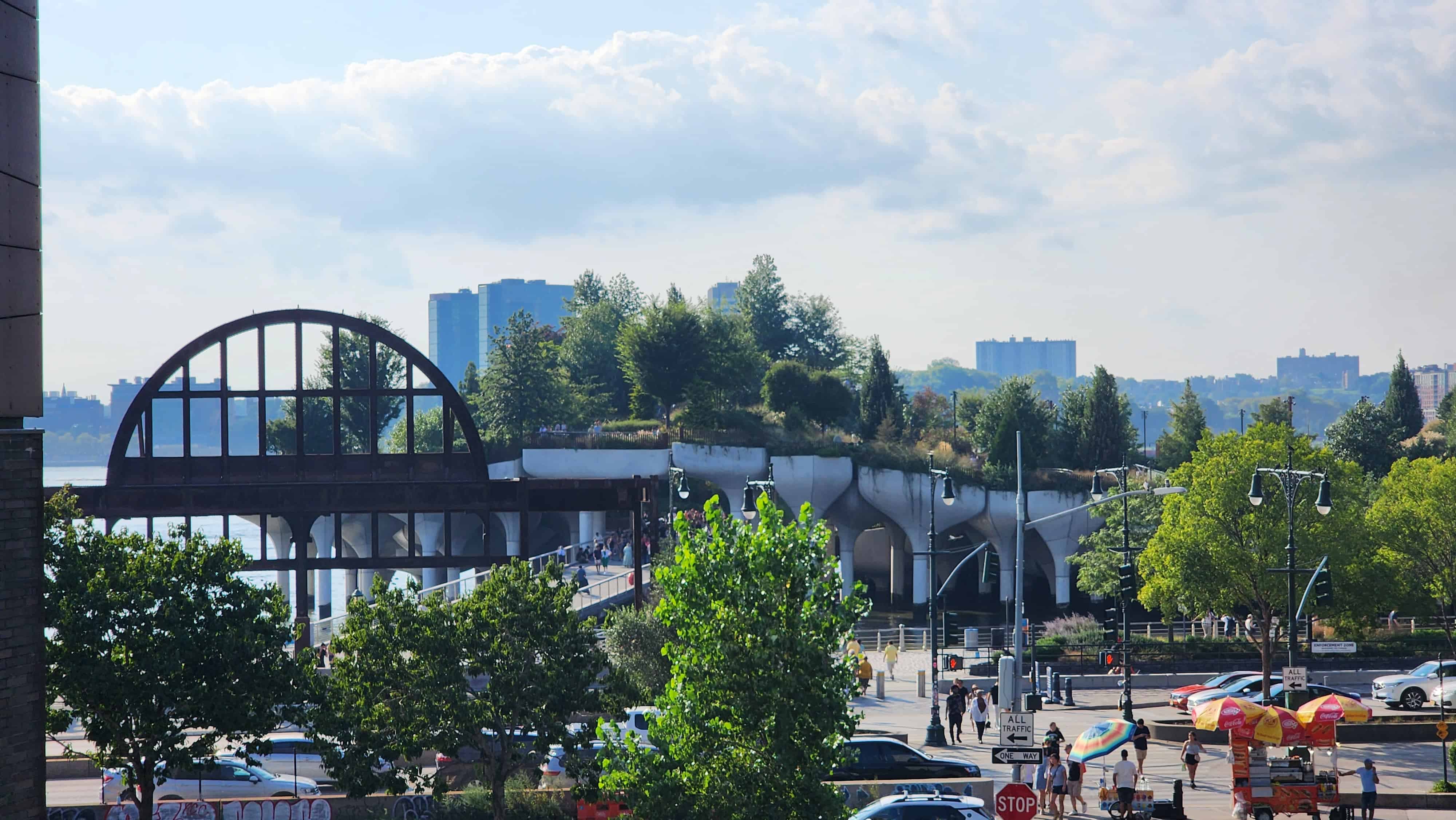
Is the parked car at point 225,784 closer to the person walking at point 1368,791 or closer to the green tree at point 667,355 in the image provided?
the person walking at point 1368,791

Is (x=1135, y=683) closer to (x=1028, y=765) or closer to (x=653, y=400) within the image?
(x=1028, y=765)

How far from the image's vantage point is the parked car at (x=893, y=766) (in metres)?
29.1

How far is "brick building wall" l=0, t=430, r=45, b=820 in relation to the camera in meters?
15.9

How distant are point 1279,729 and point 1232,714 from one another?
0.91m

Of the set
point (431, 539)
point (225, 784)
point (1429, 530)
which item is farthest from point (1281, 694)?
point (431, 539)

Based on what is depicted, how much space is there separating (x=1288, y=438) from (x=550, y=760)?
2848cm

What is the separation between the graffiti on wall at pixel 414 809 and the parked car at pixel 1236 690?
900 inches

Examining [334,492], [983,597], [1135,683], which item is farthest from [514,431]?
[1135,683]

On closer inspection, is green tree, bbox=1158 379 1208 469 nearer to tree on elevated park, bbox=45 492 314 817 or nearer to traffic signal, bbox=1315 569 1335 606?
traffic signal, bbox=1315 569 1335 606

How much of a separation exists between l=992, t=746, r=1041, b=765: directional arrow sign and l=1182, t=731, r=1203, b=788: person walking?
9217 millimetres

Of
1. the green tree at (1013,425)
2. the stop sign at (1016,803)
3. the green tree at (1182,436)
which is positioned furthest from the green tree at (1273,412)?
the stop sign at (1016,803)

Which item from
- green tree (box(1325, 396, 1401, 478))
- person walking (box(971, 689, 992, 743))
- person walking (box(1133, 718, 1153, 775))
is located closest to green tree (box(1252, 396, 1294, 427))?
green tree (box(1325, 396, 1401, 478))

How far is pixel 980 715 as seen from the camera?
37781mm

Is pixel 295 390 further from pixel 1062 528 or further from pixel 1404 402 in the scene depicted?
pixel 1404 402
